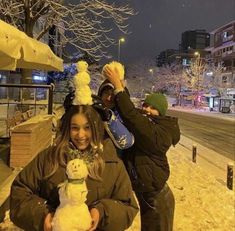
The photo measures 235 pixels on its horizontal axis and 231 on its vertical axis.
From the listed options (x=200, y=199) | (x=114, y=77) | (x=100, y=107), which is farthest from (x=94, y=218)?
(x=200, y=199)

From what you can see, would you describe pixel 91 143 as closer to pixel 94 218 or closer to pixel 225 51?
pixel 94 218

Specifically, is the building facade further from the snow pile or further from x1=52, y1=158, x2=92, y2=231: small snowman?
x1=52, y1=158, x2=92, y2=231: small snowman

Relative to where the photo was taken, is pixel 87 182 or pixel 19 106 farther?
pixel 19 106

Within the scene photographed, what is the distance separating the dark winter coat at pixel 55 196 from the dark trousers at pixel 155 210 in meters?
1.06

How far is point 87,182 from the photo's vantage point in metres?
2.35

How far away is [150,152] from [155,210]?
1.65ft

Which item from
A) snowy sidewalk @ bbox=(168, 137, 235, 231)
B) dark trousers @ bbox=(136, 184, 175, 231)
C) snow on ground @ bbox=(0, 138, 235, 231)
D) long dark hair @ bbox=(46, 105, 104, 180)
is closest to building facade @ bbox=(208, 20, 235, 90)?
snowy sidewalk @ bbox=(168, 137, 235, 231)

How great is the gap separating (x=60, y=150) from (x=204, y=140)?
60.3 feet

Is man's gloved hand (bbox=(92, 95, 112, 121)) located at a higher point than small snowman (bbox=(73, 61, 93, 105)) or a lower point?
lower

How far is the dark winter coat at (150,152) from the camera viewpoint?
323cm

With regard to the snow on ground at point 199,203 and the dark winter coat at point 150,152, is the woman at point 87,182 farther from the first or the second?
the snow on ground at point 199,203

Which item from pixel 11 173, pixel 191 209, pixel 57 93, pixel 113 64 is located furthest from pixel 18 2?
pixel 57 93

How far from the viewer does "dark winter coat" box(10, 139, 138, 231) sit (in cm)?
228

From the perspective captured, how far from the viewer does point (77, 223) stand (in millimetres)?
2158
